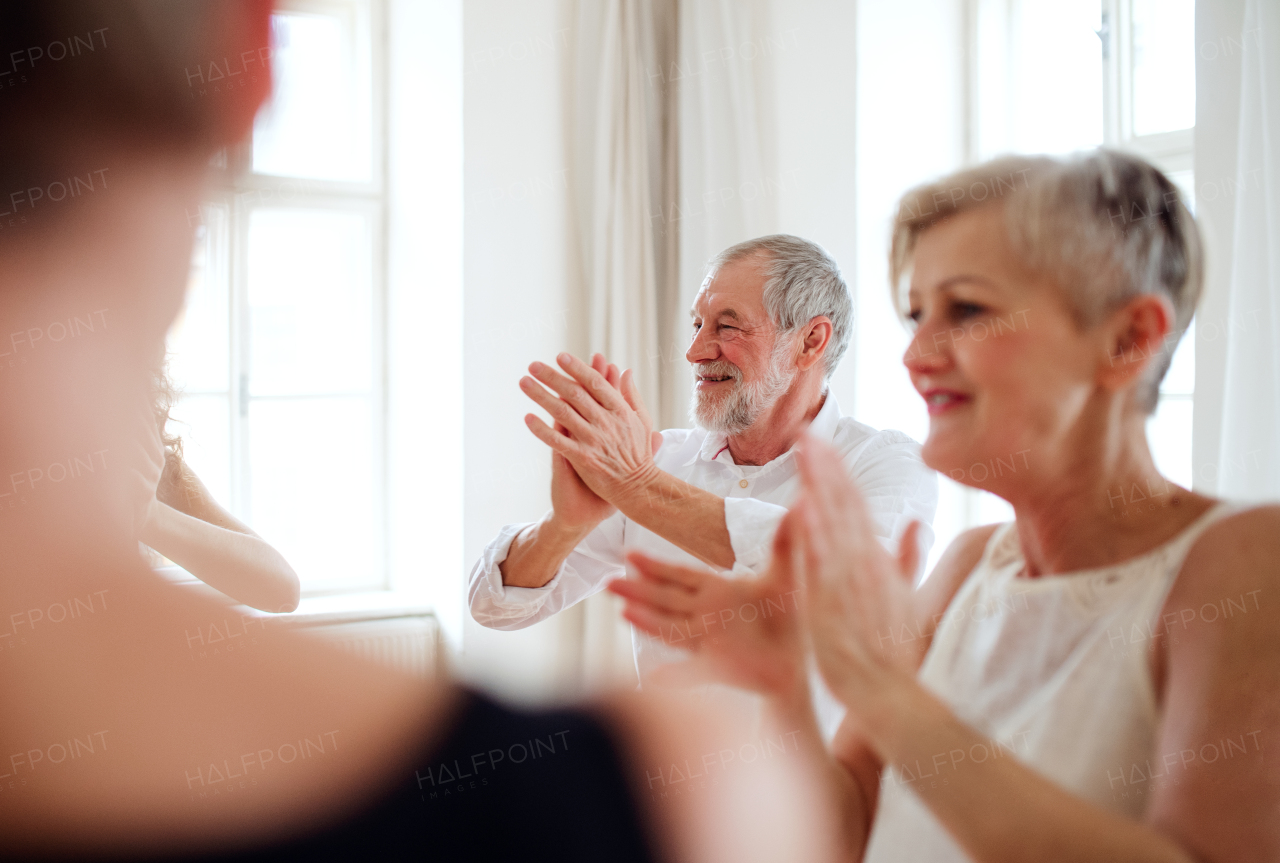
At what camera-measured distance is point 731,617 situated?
2.46ft

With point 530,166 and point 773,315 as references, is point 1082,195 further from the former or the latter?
point 530,166

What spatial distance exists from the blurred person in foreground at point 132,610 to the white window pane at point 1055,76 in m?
2.76

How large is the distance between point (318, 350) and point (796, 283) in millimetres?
2272

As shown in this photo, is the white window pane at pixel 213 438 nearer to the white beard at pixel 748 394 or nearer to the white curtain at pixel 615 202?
the white curtain at pixel 615 202

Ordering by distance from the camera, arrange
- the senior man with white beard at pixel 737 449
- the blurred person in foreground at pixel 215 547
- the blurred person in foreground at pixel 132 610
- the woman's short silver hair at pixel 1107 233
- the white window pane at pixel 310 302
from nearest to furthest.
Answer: the blurred person in foreground at pixel 132 610 < the woman's short silver hair at pixel 1107 233 < the blurred person in foreground at pixel 215 547 < the senior man with white beard at pixel 737 449 < the white window pane at pixel 310 302

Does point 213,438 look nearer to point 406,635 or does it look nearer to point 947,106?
point 406,635

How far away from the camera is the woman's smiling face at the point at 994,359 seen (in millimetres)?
816

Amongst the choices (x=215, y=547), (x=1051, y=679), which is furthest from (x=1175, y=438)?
(x=215, y=547)

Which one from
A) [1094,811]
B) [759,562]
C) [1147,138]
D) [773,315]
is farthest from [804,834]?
[1147,138]

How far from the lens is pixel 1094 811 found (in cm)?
68

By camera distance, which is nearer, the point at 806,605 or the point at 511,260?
the point at 806,605

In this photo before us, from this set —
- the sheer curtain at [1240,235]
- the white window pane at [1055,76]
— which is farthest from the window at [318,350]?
the sheer curtain at [1240,235]

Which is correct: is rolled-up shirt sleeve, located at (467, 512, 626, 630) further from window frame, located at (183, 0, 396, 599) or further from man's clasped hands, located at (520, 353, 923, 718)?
window frame, located at (183, 0, 396, 599)

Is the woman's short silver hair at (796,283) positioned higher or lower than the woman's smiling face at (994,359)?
higher
